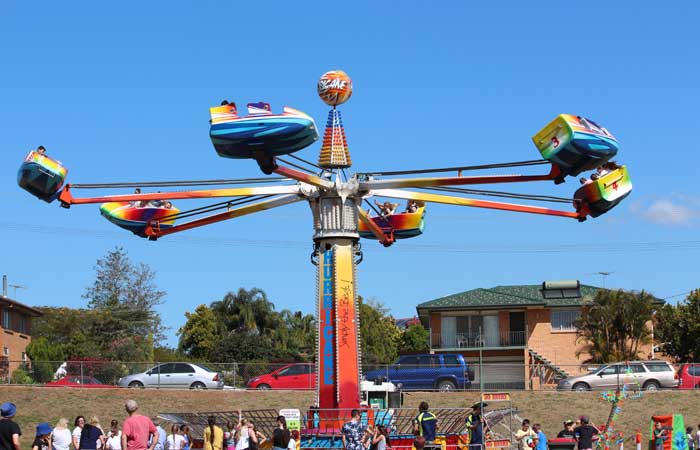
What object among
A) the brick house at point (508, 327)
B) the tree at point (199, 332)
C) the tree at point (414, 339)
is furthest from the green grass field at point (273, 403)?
the tree at point (414, 339)

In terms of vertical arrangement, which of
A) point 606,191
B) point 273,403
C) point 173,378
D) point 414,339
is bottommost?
point 273,403

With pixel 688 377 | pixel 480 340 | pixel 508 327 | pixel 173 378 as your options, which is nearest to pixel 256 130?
pixel 173 378

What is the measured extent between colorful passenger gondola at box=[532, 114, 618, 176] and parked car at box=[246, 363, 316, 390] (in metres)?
21.0

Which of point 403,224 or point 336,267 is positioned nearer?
point 336,267

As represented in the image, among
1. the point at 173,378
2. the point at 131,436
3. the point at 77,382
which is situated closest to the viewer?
the point at 131,436

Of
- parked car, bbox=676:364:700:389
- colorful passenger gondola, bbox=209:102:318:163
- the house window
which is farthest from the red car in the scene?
the house window

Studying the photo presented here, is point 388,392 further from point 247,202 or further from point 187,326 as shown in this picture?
point 187,326

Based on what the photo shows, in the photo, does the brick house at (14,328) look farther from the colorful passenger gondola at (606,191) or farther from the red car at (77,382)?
the colorful passenger gondola at (606,191)

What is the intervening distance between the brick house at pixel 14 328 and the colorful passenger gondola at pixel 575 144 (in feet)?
129

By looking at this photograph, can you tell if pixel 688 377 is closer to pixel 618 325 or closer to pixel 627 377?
pixel 627 377

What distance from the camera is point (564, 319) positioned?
211 ft

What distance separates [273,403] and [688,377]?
15643 mm

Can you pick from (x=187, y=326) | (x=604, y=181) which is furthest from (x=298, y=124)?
(x=187, y=326)

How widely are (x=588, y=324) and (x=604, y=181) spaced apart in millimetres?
31619
